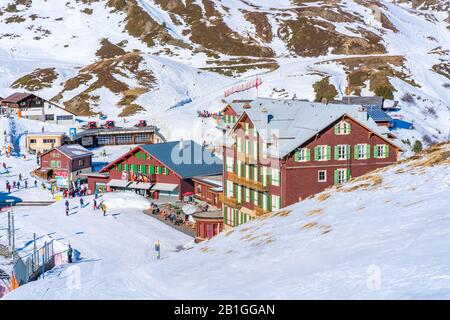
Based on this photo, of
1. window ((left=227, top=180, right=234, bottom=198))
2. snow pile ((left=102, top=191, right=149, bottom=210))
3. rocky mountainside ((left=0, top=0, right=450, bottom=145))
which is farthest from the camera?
rocky mountainside ((left=0, top=0, right=450, bottom=145))

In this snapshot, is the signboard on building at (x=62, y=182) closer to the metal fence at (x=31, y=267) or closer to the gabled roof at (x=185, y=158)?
the gabled roof at (x=185, y=158)

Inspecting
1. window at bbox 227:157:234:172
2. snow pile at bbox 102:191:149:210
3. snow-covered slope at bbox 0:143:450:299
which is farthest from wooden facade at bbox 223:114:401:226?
snow pile at bbox 102:191:149:210

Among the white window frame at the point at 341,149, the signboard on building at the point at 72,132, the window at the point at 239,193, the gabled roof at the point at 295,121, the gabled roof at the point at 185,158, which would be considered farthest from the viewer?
the signboard on building at the point at 72,132

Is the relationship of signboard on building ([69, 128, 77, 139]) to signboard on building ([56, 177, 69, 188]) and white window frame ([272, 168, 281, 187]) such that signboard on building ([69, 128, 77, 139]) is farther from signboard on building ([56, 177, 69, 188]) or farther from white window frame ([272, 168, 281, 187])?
white window frame ([272, 168, 281, 187])

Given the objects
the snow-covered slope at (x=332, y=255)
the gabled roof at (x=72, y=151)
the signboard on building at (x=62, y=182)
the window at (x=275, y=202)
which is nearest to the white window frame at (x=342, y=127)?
the window at (x=275, y=202)
